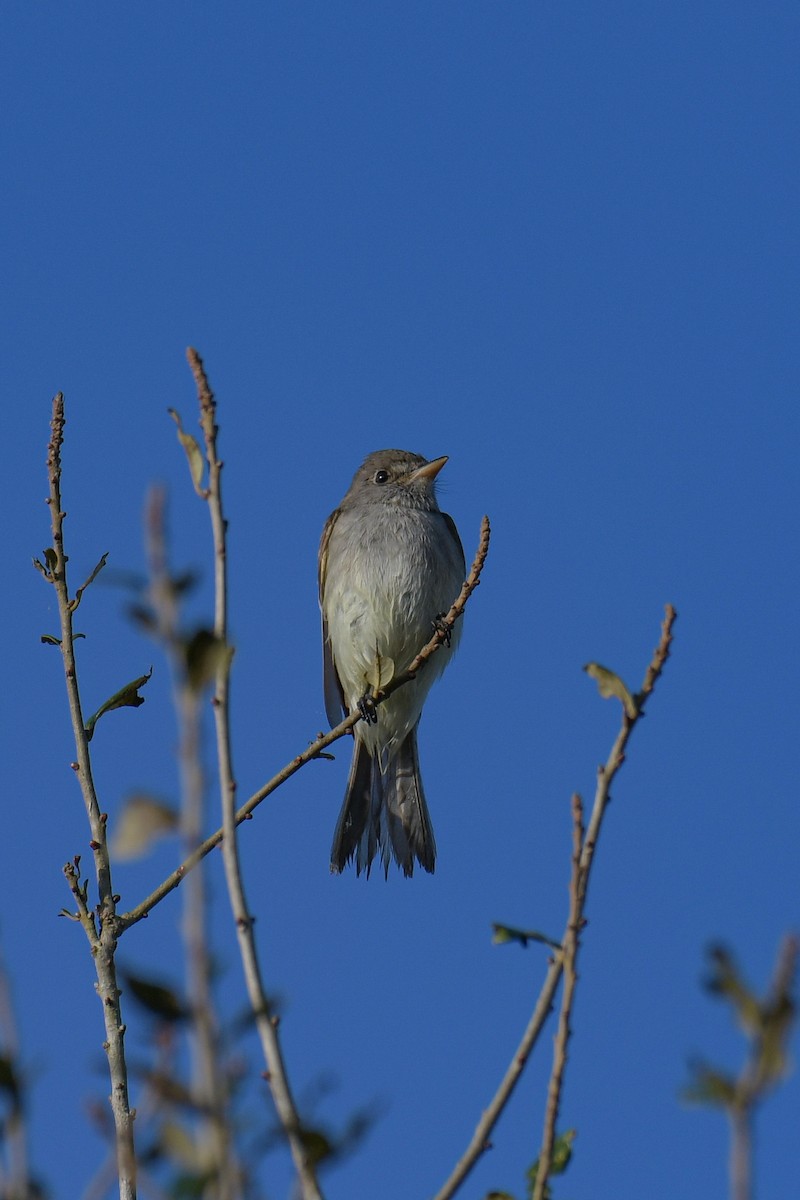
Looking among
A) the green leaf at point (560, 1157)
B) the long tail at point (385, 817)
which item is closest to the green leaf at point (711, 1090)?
the green leaf at point (560, 1157)

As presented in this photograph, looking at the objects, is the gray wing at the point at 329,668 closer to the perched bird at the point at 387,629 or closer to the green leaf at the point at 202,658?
the perched bird at the point at 387,629

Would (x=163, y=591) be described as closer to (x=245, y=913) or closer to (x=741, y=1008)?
(x=245, y=913)

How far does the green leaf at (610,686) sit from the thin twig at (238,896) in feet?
2.17

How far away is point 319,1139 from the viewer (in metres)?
1.70

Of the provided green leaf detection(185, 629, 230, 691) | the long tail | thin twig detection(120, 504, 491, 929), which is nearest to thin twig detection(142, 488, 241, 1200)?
green leaf detection(185, 629, 230, 691)

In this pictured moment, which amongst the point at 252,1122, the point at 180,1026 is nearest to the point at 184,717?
the point at 180,1026

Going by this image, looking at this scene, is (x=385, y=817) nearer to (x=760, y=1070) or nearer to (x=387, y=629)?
(x=387, y=629)

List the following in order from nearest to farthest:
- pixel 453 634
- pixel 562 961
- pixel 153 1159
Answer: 1. pixel 153 1159
2. pixel 562 961
3. pixel 453 634

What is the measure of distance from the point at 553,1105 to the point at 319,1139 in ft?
1.23

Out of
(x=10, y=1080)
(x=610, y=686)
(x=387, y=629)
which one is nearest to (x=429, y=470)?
(x=387, y=629)

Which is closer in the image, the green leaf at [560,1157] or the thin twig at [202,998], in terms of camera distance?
the thin twig at [202,998]

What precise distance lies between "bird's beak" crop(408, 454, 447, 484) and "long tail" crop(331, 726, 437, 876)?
1771mm

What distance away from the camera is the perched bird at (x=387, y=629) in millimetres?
8258

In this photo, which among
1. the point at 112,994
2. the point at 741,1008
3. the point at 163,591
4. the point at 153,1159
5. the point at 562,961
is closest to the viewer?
the point at 741,1008
